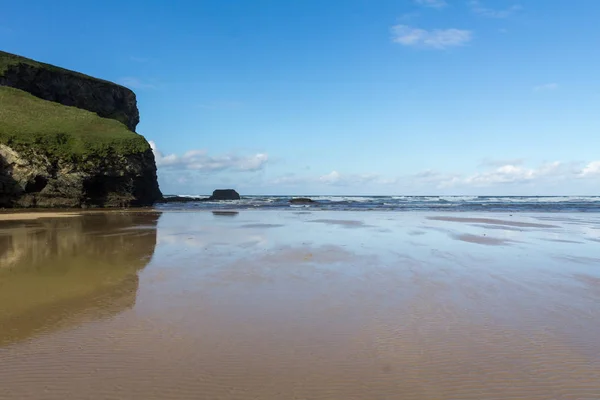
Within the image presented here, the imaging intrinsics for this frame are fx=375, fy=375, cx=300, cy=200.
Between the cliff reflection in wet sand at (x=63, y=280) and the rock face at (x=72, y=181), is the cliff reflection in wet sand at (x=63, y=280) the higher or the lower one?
the lower one

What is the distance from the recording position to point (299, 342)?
4.72 metres

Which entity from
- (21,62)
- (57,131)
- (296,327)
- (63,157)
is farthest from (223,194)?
(296,327)

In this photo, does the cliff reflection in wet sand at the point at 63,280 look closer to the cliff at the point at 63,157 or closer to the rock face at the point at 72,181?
the rock face at the point at 72,181

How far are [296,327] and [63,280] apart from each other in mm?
5521

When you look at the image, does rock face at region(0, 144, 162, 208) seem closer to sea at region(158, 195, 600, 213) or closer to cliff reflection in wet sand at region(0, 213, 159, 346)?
sea at region(158, 195, 600, 213)

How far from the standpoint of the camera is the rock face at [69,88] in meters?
60.4

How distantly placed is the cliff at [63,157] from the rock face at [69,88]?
1.02 feet

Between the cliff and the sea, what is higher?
the cliff

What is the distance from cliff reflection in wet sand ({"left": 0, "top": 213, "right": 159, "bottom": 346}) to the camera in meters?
5.55

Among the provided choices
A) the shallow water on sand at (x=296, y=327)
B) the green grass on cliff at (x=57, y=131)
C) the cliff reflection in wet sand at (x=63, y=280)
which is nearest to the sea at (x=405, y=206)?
the green grass on cliff at (x=57, y=131)

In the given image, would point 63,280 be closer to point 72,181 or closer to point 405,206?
point 72,181

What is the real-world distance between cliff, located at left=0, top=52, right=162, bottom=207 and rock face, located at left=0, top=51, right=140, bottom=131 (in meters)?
0.31

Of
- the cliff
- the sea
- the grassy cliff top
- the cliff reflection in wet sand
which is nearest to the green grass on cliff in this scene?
the cliff

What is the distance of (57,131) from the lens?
45.2 m
